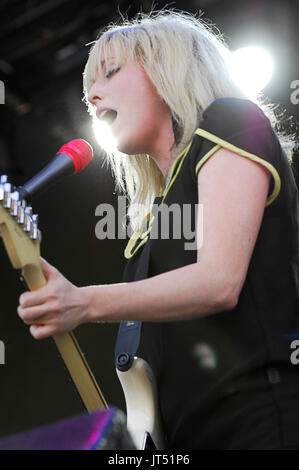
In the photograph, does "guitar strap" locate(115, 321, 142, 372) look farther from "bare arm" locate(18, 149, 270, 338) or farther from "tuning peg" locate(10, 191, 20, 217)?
"tuning peg" locate(10, 191, 20, 217)

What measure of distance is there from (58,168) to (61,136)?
8.62 ft

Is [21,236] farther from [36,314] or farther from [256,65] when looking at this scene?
[256,65]

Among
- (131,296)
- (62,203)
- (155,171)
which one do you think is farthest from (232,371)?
(62,203)

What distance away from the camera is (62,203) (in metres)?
3.98

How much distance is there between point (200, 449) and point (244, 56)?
95.3 inches

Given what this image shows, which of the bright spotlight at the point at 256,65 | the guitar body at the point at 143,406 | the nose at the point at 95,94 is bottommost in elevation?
the guitar body at the point at 143,406

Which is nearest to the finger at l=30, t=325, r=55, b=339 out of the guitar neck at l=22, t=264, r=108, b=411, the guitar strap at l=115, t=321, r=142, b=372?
the guitar neck at l=22, t=264, r=108, b=411

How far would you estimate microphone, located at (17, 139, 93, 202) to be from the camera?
1058 mm

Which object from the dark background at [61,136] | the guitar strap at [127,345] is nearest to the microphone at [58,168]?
the guitar strap at [127,345]

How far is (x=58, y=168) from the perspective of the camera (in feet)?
3.84

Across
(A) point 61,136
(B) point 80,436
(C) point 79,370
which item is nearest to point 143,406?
(C) point 79,370

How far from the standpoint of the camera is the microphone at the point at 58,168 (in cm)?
106

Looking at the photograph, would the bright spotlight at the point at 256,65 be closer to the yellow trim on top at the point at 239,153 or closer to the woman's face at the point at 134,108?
the woman's face at the point at 134,108

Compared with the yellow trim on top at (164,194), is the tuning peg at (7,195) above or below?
below
